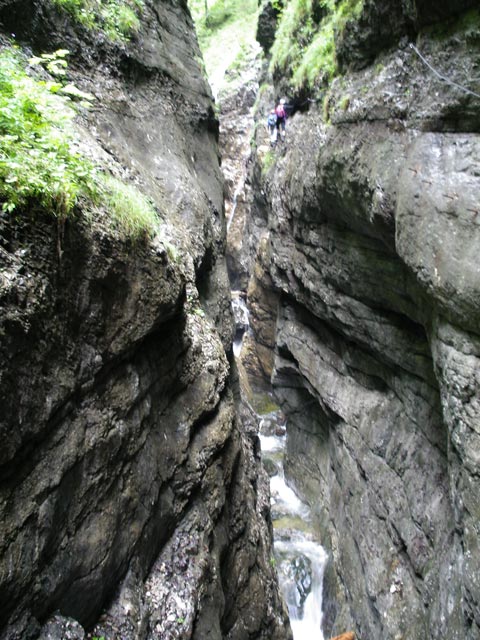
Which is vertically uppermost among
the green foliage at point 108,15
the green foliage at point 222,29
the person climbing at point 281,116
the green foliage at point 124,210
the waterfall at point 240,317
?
the green foliage at point 222,29

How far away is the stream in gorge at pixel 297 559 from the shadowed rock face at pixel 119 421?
15.0 ft

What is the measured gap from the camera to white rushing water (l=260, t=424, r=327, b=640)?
1096cm

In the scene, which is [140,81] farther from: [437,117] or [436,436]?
[436,436]

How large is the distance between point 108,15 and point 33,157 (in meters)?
6.34

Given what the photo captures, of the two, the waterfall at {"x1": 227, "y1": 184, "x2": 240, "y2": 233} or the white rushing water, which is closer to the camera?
the white rushing water

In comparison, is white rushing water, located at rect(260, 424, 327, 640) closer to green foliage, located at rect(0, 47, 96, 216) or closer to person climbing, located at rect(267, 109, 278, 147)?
green foliage, located at rect(0, 47, 96, 216)

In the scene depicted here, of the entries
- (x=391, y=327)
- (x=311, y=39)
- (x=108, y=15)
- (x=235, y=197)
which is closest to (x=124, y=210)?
(x=108, y=15)

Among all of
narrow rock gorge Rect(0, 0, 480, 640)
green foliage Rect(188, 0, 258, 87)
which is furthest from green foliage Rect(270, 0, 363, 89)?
green foliage Rect(188, 0, 258, 87)

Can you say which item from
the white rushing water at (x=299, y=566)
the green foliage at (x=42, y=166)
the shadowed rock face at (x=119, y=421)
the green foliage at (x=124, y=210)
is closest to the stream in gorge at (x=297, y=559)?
the white rushing water at (x=299, y=566)

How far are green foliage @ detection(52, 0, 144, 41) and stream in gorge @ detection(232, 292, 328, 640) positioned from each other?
11.1 m

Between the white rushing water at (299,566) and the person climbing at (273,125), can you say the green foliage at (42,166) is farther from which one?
the person climbing at (273,125)

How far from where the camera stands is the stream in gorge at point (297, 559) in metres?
11.0

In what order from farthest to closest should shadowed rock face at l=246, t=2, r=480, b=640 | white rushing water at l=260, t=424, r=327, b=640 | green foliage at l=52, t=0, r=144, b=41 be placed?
white rushing water at l=260, t=424, r=327, b=640
green foliage at l=52, t=0, r=144, b=41
shadowed rock face at l=246, t=2, r=480, b=640

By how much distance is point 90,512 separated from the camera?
11.9ft
